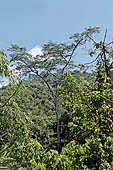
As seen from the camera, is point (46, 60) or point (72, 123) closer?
point (72, 123)

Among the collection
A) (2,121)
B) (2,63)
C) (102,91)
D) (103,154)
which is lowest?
(103,154)

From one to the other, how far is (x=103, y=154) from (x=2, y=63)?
1132 mm

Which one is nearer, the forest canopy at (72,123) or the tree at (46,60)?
the forest canopy at (72,123)

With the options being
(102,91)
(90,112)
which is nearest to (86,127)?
(90,112)

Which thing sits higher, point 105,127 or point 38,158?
point 105,127

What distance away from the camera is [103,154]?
95.7 inches

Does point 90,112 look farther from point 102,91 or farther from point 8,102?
point 8,102

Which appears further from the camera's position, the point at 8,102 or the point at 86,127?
the point at 86,127

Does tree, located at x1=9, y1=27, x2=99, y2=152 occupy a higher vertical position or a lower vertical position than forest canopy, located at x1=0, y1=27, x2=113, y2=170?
higher

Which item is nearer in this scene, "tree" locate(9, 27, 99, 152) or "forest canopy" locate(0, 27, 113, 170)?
"forest canopy" locate(0, 27, 113, 170)

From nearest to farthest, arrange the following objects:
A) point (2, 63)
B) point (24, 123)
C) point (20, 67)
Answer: point (2, 63) → point (24, 123) → point (20, 67)

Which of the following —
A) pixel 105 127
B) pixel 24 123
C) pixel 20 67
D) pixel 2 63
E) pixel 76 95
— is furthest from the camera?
pixel 20 67

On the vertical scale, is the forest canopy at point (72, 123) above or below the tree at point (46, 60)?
below

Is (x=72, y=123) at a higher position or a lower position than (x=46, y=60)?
lower
